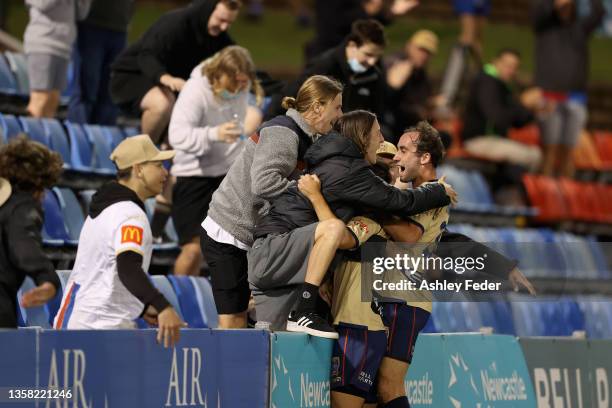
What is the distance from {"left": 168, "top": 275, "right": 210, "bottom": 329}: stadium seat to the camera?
8438 millimetres

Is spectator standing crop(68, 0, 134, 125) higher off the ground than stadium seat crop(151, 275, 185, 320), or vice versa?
spectator standing crop(68, 0, 134, 125)

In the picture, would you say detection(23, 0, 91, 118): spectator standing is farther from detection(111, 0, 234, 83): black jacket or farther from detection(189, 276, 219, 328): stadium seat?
detection(189, 276, 219, 328): stadium seat

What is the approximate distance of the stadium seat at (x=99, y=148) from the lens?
405 inches

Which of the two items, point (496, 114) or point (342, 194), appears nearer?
point (342, 194)

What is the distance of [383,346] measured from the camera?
21.4 ft

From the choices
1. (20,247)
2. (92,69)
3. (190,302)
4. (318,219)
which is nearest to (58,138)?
(92,69)

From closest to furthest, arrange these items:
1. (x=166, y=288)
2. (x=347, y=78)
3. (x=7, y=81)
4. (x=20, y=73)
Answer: (x=166, y=288), (x=347, y=78), (x=7, y=81), (x=20, y=73)

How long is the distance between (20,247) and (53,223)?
3.50 meters

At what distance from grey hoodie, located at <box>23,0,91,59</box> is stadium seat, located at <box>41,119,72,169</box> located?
19.5 inches

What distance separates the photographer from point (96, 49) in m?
10.5

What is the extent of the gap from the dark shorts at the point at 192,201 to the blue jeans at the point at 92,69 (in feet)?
5.99

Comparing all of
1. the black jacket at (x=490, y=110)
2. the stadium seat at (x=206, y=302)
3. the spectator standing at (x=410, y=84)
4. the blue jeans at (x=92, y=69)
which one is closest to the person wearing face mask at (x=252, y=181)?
the stadium seat at (x=206, y=302)

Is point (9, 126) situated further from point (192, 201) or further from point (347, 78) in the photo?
point (347, 78)

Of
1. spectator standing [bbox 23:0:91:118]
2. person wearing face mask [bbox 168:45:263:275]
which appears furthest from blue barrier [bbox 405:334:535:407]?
spectator standing [bbox 23:0:91:118]
